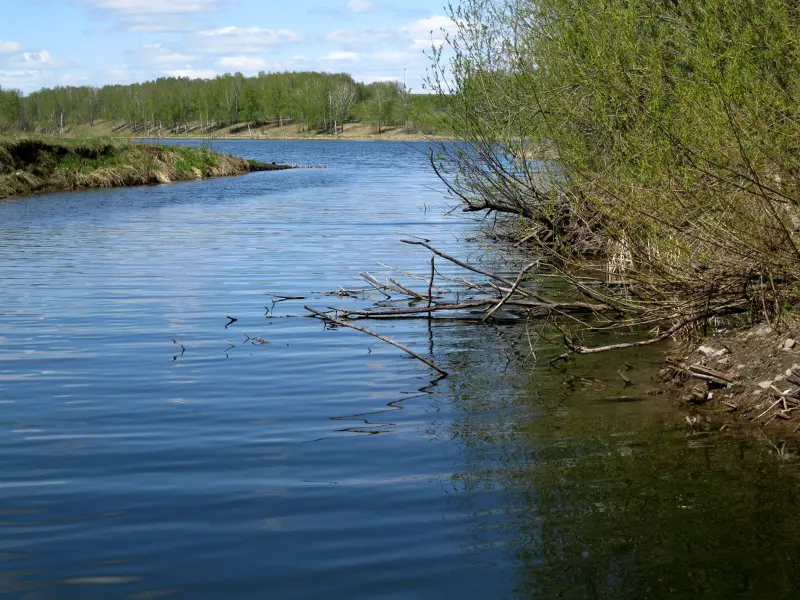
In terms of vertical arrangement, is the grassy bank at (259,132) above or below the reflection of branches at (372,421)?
above

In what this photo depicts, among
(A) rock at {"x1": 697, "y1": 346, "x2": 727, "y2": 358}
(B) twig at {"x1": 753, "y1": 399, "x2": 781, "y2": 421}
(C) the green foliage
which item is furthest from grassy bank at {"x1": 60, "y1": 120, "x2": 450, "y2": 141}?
(B) twig at {"x1": 753, "y1": 399, "x2": 781, "y2": 421}

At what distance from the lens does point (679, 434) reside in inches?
342

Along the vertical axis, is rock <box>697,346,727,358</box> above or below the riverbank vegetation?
below

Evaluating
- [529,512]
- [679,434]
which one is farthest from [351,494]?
[679,434]

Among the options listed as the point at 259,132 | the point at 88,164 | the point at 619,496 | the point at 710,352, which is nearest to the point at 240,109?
the point at 259,132

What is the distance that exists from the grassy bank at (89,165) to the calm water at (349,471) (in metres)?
30.4

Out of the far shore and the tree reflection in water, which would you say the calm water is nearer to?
the tree reflection in water

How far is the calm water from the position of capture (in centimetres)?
584

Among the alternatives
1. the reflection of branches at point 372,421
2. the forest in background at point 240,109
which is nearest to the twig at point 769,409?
the reflection of branches at point 372,421

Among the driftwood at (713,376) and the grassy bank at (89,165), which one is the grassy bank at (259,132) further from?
the driftwood at (713,376)

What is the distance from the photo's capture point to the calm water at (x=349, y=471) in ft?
19.1

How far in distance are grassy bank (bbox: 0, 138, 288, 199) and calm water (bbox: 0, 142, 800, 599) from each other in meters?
30.4

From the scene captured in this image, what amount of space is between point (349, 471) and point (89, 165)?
145ft

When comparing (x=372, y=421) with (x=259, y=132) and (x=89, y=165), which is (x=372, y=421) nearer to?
(x=89, y=165)
